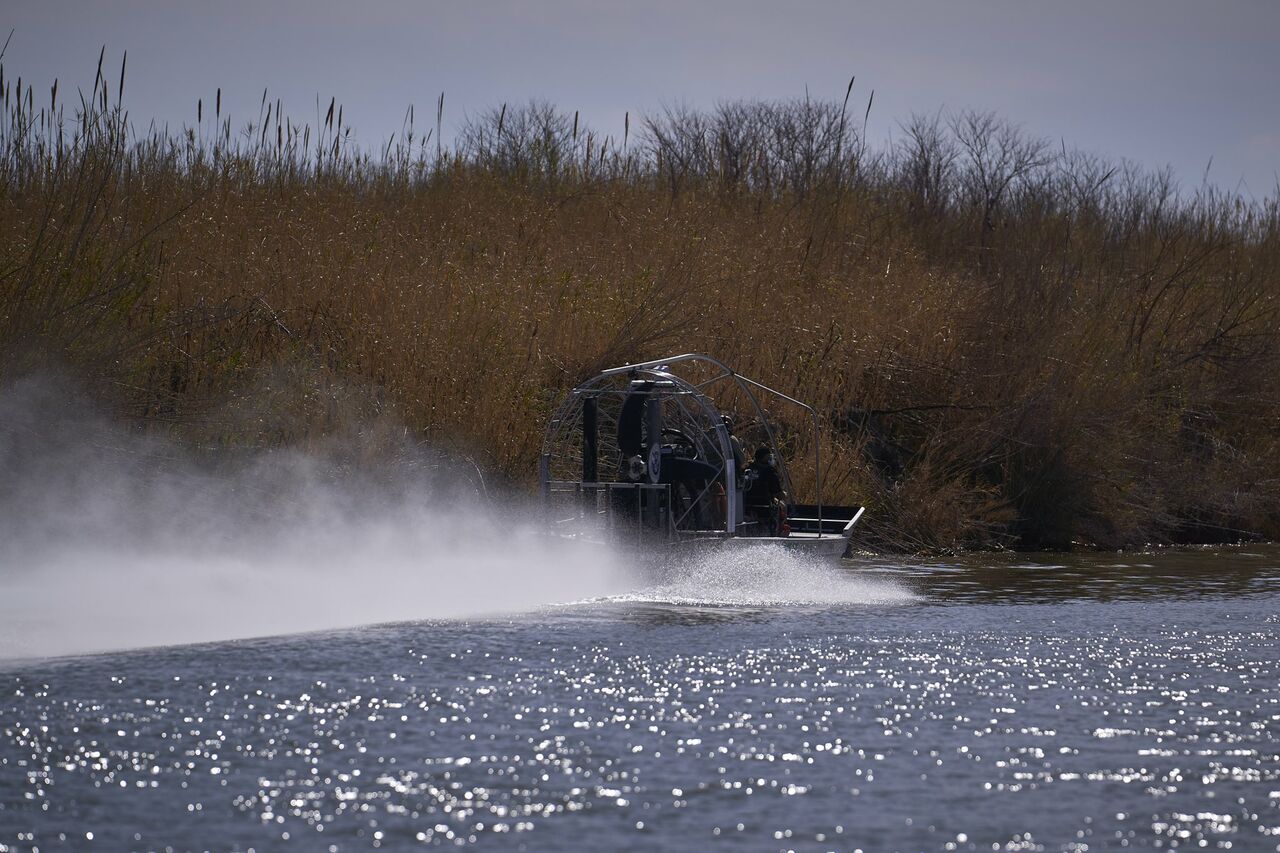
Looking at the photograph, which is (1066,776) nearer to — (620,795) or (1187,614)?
(620,795)

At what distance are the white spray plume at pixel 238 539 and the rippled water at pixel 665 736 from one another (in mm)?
1393

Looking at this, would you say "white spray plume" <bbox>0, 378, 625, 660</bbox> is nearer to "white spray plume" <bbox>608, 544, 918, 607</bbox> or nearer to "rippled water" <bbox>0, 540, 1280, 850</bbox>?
"white spray plume" <bbox>608, 544, 918, 607</bbox>

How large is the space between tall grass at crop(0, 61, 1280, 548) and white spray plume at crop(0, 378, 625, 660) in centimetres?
54

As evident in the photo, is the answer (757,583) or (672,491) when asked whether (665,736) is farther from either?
(672,491)

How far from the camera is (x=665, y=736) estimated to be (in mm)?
8953

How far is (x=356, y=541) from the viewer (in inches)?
669

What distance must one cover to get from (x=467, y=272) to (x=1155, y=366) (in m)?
10.7

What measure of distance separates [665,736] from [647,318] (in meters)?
12.9

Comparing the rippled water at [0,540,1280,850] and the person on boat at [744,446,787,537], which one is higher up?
the person on boat at [744,446,787,537]

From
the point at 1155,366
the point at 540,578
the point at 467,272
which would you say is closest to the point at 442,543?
Result: the point at 540,578

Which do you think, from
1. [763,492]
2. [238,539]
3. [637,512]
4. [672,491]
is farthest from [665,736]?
[238,539]

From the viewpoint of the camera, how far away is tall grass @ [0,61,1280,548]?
18.3 meters

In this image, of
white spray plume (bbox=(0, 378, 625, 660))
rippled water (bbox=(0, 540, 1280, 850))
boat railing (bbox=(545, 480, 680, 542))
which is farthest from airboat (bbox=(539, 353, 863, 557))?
rippled water (bbox=(0, 540, 1280, 850))

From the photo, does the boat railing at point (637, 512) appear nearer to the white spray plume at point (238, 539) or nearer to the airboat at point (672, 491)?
the airboat at point (672, 491)
